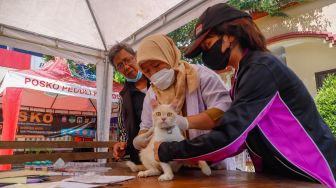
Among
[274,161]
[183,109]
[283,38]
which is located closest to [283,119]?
[274,161]

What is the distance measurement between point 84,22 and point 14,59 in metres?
5.43

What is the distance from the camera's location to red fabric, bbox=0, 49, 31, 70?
716 centimetres

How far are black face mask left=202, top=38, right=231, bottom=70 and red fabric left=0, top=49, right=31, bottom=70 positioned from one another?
6.98 meters

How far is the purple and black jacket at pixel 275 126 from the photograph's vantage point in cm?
90

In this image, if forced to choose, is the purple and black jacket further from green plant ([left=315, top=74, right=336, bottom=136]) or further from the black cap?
green plant ([left=315, top=74, right=336, bottom=136])

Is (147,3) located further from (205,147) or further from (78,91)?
(78,91)

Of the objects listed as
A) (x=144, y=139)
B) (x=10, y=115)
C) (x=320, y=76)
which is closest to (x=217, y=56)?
(x=144, y=139)

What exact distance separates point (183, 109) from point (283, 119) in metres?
0.63

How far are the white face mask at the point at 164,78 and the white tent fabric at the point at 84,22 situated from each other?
1206mm

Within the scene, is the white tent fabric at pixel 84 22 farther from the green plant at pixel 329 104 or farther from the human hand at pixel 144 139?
the green plant at pixel 329 104

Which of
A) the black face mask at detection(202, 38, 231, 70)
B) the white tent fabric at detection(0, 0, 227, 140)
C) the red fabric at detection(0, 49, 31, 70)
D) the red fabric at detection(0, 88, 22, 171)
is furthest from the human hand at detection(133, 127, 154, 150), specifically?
the red fabric at detection(0, 49, 31, 70)

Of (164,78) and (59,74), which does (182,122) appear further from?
(59,74)

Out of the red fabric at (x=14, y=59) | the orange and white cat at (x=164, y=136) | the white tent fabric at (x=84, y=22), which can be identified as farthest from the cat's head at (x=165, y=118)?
the red fabric at (x=14, y=59)

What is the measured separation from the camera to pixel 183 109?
4.91 feet
